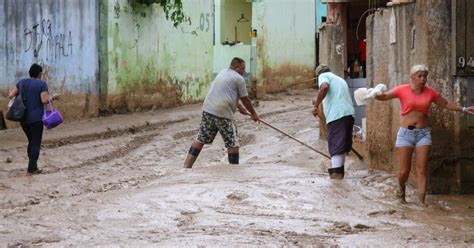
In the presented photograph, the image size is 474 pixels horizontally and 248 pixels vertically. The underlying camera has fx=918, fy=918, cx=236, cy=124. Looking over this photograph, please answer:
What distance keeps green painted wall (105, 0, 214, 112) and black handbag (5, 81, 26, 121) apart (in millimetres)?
7076

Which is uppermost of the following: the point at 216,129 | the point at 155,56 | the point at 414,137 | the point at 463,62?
the point at 155,56

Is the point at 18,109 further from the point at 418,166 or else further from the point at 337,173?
the point at 418,166

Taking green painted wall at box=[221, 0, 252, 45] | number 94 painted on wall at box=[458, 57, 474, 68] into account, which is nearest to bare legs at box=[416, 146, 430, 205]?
number 94 painted on wall at box=[458, 57, 474, 68]

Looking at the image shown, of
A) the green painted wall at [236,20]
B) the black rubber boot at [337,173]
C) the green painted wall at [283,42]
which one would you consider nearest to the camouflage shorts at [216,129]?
the black rubber boot at [337,173]

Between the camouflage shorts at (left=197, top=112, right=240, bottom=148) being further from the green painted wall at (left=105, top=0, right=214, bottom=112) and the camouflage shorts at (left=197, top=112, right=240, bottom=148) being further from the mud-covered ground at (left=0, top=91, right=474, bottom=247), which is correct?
the green painted wall at (left=105, top=0, right=214, bottom=112)

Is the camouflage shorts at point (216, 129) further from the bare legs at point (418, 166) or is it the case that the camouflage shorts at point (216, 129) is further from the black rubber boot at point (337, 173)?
the bare legs at point (418, 166)

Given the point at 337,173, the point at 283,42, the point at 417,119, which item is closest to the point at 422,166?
the point at 417,119

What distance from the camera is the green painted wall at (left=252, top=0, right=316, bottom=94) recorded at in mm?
26219

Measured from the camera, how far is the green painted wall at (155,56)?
20.0 meters

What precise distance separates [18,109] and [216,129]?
2701 mm

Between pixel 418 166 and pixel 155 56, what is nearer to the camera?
pixel 418 166

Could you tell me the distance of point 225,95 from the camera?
41.4ft

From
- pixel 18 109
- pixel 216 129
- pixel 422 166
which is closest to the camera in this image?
pixel 422 166

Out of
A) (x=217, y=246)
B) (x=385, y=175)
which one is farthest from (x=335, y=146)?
(x=217, y=246)
